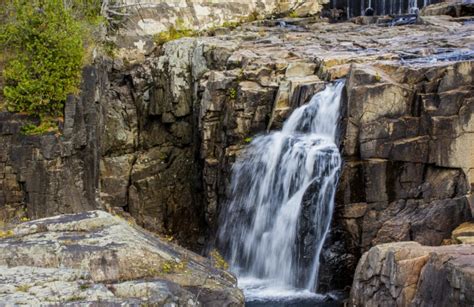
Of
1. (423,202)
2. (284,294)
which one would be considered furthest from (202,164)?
(423,202)

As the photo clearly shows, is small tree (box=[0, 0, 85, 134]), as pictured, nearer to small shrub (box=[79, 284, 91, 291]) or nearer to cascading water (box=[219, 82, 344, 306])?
cascading water (box=[219, 82, 344, 306])

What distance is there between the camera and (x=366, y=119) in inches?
609

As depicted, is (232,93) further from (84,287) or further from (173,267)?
(84,287)

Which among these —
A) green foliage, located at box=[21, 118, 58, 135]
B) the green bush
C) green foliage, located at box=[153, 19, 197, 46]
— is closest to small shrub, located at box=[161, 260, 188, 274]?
green foliage, located at box=[21, 118, 58, 135]

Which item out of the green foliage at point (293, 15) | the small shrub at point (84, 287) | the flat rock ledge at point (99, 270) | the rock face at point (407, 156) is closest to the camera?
the flat rock ledge at point (99, 270)

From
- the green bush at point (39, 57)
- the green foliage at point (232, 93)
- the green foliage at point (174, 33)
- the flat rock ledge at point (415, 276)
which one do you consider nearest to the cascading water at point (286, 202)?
the green foliage at point (232, 93)

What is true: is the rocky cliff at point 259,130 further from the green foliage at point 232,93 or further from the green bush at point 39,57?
the green bush at point 39,57

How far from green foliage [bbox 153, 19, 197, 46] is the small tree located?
7.12 meters

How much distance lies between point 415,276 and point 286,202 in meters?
6.75

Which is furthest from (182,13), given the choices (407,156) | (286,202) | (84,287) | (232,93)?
(84,287)

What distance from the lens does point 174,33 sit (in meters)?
26.5

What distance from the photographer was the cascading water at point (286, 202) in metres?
16.2

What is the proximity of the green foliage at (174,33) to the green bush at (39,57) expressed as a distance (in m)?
7.12

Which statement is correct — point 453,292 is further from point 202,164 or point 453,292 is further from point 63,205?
point 202,164
